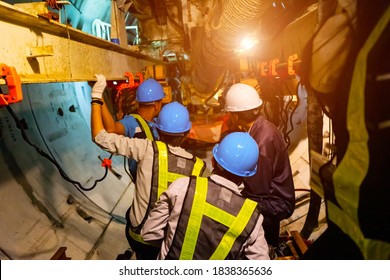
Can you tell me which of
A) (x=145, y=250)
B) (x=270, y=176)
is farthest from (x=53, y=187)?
(x=270, y=176)

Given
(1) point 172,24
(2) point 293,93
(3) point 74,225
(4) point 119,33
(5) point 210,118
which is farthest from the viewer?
(5) point 210,118

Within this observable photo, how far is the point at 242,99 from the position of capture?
92.9 inches

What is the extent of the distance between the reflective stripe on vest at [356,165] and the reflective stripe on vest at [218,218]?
1.39 ft

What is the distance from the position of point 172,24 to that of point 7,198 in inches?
164

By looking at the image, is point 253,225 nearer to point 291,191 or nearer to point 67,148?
point 291,191

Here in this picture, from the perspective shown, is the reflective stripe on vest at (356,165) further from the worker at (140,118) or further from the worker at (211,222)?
the worker at (140,118)

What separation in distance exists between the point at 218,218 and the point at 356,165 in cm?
68

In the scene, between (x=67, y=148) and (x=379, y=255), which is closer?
(x=379, y=255)

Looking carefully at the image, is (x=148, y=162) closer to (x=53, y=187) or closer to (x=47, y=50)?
(x=47, y=50)

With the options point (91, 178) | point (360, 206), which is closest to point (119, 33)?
point (91, 178)

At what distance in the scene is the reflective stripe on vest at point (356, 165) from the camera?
3.12 ft

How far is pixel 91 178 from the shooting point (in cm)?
347

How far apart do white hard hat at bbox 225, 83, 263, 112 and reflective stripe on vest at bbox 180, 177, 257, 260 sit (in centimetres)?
122

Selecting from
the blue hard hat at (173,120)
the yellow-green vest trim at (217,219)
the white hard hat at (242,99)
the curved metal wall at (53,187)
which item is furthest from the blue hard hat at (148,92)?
the yellow-green vest trim at (217,219)
